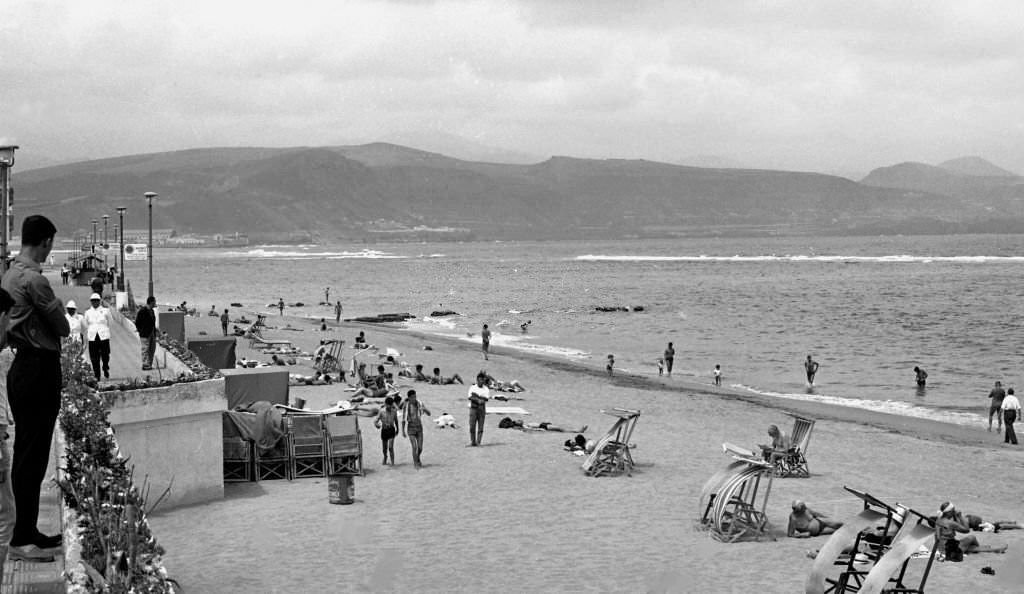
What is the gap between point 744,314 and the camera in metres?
74.7

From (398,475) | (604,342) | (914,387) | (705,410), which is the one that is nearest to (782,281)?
(604,342)

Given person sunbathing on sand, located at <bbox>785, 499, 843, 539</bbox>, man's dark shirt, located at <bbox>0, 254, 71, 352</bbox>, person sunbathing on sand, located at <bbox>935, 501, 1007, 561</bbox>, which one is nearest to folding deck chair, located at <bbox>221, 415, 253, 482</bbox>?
person sunbathing on sand, located at <bbox>785, 499, 843, 539</bbox>

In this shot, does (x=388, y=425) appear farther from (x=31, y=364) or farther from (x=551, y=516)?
(x=31, y=364)

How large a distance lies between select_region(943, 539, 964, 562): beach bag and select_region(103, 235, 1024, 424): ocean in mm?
16748

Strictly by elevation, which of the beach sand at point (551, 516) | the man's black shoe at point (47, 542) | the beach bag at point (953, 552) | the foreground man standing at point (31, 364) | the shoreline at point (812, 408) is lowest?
the shoreline at point (812, 408)

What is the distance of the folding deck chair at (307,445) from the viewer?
50.5 ft

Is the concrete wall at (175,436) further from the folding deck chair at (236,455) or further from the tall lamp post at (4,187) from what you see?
the tall lamp post at (4,187)

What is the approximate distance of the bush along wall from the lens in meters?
4.67

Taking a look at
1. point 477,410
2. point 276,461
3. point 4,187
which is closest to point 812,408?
point 477,410

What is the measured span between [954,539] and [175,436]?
30.1ft

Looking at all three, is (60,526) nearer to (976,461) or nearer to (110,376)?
(110,376)

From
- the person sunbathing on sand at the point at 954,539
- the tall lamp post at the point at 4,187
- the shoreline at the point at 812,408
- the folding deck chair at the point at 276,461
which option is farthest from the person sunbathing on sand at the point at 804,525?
the shoreline at the point at 812,408

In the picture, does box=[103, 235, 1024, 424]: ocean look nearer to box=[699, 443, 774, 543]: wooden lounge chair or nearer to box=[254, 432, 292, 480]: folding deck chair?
box=[699, 443, 774, 543]: wooden lounge chair

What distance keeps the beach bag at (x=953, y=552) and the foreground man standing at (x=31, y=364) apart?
9.86 m
